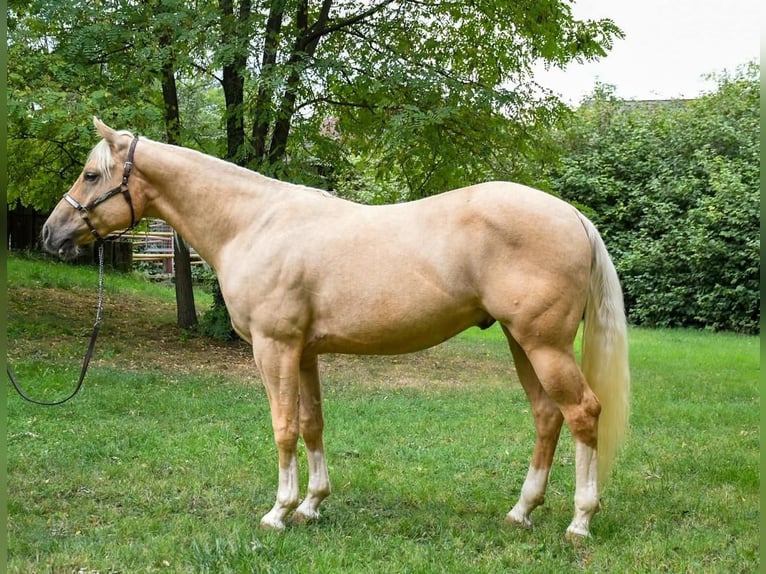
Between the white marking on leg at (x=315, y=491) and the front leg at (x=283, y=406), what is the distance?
140mm

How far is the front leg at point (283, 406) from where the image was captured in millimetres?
3791

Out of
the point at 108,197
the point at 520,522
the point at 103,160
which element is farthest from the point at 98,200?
the point at 520,522

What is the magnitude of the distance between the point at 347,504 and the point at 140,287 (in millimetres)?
14245

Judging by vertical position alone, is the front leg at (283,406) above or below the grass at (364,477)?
above

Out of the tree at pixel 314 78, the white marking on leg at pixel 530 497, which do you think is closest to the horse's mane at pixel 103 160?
the white marking on leg at pixel 530 497

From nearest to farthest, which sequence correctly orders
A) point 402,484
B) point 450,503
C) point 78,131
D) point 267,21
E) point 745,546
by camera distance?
point 745,546, point 450,503, point 402,484, point 78,131, point 267,21

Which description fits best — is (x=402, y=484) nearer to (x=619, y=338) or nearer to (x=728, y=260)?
(x=619, y=338)

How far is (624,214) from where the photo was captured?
16938 millimetres

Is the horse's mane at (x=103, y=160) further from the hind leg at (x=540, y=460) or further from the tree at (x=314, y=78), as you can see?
the tree at (x=314, y=78)

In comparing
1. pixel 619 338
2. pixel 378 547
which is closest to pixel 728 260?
pixel 619 338

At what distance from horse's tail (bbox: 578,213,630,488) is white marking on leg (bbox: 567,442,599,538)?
0.55ft

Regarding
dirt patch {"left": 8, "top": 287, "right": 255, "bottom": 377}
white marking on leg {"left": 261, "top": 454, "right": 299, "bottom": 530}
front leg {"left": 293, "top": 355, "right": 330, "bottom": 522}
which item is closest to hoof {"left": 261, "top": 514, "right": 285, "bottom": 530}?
white marking on leg {"left": 261, "top": 454, "right": 299, "bottom": 530}

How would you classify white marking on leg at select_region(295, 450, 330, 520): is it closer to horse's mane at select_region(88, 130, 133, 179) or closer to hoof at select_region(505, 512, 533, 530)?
hoof at select_region(505, 512, 533, 530)

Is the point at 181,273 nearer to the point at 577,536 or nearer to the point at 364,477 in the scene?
the point at 364,477
